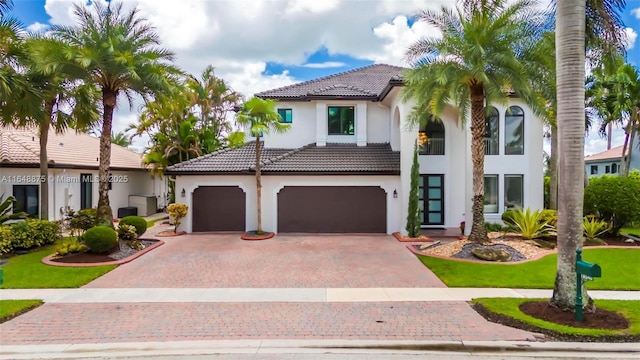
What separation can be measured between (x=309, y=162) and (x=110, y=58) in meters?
9.08

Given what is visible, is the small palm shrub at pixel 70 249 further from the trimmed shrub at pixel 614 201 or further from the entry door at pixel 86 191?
the trimmed shrub at pixel 614 201

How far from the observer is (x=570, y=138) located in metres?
6.94

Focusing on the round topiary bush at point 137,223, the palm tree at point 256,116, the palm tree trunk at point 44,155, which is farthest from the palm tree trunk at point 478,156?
the palm tree trunk at point 44,155

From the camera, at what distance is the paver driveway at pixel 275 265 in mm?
9625

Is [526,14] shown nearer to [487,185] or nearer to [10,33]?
[487,185]

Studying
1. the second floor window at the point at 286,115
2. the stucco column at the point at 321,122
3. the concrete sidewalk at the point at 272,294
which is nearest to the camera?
the concrete sidewalk at the point at 272,294

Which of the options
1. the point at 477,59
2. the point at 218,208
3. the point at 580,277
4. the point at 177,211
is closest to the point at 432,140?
the point at 477,59

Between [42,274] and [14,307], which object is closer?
[14,307]

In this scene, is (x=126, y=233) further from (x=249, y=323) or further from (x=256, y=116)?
(x=249, y=323)

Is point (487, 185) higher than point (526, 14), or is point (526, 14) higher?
point (526, 14)

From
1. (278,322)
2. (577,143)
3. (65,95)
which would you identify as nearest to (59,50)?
(65,95)

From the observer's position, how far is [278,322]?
686cm

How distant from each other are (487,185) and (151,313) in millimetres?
15736

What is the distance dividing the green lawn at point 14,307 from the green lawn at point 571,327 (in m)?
9.39
